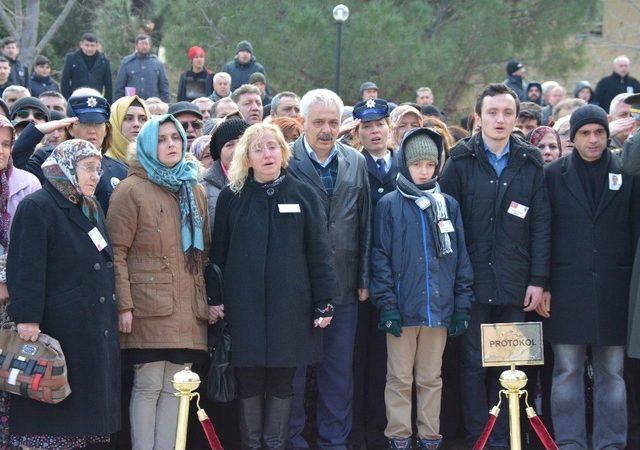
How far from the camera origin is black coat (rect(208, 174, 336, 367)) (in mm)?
5965

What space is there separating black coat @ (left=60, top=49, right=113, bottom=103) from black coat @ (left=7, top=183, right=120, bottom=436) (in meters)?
10.0

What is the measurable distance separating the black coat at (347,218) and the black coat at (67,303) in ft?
4.94

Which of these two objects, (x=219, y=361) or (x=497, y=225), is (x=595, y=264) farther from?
(x=219, y=361)

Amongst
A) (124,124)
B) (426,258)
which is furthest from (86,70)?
(426,258)

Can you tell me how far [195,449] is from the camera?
262 inches

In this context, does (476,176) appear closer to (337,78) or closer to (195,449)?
(195,449)

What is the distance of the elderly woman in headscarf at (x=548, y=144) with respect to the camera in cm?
756

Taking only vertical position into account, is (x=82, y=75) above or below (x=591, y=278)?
above

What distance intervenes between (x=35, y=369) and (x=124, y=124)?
2152mm

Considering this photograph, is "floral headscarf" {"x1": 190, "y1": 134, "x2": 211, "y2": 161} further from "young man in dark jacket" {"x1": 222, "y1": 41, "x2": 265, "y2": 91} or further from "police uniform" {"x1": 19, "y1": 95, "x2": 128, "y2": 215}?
"young man in dark jacket" {"x1": 222, "y1": 41, "x2": 265, "y2": 91}

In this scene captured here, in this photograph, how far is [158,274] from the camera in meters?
5.88

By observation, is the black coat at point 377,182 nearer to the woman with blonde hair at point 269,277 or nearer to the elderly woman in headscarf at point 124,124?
the woman with blonde hair at point 269,277

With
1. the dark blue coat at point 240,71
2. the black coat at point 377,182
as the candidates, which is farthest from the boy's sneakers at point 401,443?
the dark blue coat at point 240,71

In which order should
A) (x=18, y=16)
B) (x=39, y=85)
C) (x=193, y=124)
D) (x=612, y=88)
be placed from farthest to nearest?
(x=18, y=16), (x=612, y=88), (x=39, y=85), (x=193, y=124)
